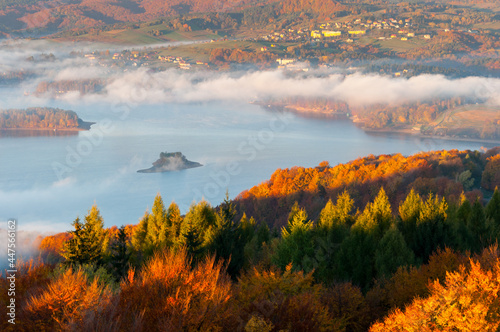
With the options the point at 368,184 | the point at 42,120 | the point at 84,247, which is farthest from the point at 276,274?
the point at 42,120

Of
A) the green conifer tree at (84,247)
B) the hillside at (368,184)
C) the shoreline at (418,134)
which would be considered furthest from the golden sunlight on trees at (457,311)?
the shoreline at (418,134)

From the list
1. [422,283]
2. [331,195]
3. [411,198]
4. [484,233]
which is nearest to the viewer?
Answer: [422,283]

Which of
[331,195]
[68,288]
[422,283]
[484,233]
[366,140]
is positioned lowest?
[366,140]

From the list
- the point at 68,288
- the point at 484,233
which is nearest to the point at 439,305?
the point at 68,288

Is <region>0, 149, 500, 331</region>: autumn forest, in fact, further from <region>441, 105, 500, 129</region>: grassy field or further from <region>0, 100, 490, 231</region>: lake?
<region>441, 105, 500, 129</region>: grassy field

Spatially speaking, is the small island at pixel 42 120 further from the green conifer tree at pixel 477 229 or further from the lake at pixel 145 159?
the green conifer tree at pixel 477 229

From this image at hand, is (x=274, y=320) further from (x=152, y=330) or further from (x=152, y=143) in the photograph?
(x=152, y=143)

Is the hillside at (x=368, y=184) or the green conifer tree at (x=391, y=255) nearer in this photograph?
the green conifer tree at (x=391, y=255)

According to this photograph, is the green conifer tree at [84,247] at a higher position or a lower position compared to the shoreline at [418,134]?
higher
